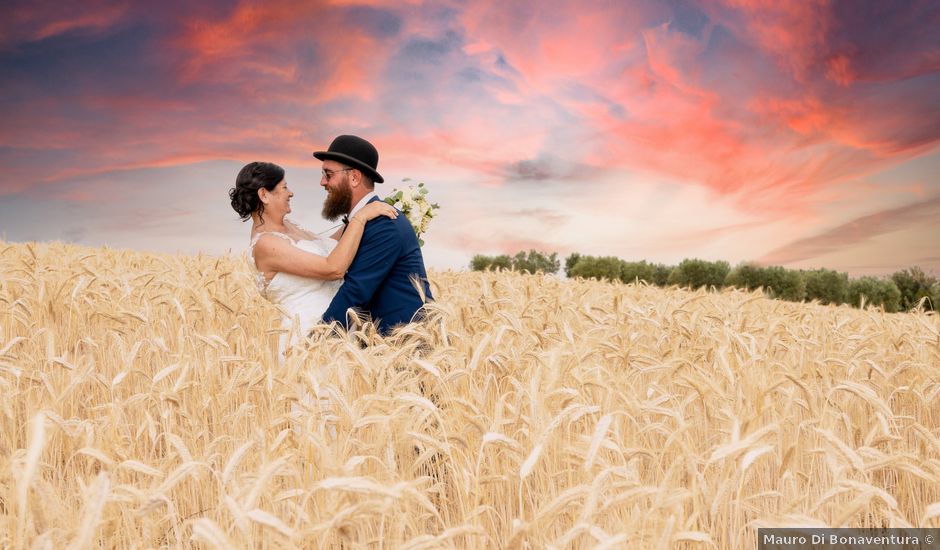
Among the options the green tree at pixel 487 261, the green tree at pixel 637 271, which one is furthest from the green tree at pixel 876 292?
the green tree at pixel 487 261

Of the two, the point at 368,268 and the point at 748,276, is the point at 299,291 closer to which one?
the point at 368,268

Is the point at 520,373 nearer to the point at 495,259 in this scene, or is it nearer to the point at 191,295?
the point at 191,295

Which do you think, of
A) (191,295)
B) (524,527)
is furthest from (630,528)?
(191,295)

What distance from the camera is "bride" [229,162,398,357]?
4.12 m

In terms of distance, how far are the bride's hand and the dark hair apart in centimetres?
96

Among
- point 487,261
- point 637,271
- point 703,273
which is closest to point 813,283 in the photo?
point 703,273

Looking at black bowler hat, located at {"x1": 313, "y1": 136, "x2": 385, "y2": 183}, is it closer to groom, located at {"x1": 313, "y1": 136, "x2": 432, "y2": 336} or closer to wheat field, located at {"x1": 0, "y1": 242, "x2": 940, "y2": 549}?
groom, located at {"x1": 313, "y1": 136, "x2": 432, "y2": 336}

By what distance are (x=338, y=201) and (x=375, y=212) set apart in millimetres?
486

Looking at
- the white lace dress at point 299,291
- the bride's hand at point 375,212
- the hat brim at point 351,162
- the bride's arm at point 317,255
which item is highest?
the hat brim at point 351,162

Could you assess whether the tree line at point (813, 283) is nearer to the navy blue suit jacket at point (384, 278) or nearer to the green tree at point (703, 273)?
the green tree at point (703, 273)

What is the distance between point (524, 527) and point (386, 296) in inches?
123

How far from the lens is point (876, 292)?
19.2 m

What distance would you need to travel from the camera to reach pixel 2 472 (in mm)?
1828

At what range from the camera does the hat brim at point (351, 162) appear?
4.27 meters
